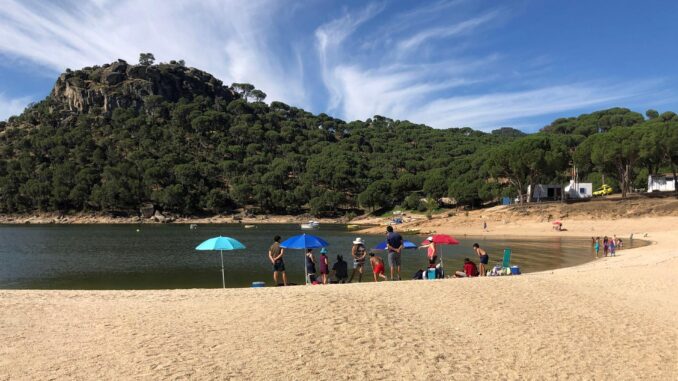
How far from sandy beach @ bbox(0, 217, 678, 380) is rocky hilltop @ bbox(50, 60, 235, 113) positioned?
175360 mm

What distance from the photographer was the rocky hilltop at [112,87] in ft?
554

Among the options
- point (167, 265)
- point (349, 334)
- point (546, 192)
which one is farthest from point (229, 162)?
point (349, 334)

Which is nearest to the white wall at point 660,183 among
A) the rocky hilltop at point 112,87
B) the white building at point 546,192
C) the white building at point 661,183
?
the white building at point 661,183

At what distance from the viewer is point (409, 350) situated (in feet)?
28.6

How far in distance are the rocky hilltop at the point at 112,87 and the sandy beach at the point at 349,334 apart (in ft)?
575

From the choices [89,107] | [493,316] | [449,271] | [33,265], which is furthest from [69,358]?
[89,107]

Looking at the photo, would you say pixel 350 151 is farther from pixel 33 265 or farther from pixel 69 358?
pixel 69 358

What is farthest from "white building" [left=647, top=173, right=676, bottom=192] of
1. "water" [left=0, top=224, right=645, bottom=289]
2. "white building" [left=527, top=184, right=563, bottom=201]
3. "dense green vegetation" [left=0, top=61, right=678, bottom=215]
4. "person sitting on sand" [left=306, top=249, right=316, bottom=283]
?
"person sitting on sand" [left=306, top=249, right=316, bottom=283]

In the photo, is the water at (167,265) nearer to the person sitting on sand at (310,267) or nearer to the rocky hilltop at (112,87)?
the person sitting on sand at (310,267)

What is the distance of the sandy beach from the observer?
25.2 feet

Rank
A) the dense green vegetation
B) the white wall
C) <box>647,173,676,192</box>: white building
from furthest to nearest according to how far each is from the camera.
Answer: the dense green vegetation, the white wall, <box>647,173,676,192</box>: white building

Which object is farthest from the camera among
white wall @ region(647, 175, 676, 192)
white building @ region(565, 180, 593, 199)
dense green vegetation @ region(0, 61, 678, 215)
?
dense green vegetation @ region(0, 61, 678, 215)

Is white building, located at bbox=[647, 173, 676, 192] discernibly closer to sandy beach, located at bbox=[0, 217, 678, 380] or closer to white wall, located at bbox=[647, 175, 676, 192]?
white wall, located at bbox=[647, 175, 676, 192]

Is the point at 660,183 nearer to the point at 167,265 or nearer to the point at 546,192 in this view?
the point at 546,192
